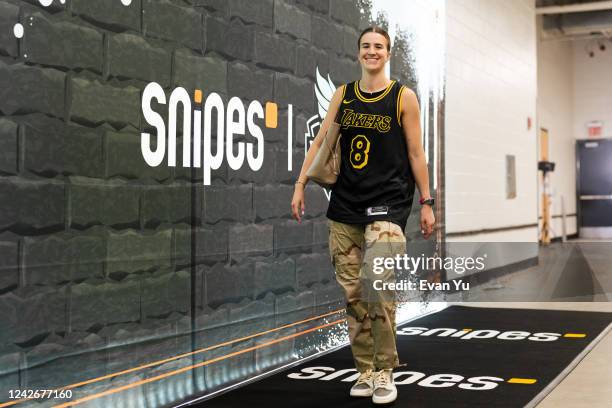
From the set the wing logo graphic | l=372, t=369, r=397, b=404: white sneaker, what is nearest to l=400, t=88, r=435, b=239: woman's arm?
l=372, t=369, r=397, b=404: white sneaker

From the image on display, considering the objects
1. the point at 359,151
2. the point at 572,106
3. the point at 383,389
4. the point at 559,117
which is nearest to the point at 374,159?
the point at 359,151

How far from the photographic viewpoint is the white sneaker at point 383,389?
2.86 meters

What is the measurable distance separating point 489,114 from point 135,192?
5.63 meters

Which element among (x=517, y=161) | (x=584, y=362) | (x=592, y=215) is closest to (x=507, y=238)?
(x=517, y=161)

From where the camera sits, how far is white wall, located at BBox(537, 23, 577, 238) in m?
13.6

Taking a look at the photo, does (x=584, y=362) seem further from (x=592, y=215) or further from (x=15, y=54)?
(x=592, y=215)

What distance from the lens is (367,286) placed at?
286cm

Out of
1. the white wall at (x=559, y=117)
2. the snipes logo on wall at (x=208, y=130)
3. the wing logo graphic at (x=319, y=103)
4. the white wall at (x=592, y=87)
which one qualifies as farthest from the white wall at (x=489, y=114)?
the white wall at (x=592, y=87)

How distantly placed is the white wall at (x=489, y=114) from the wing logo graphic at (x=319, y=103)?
7.39 ft

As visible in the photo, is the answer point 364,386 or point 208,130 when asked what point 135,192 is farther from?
point 364,386

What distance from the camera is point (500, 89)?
28.2 feet

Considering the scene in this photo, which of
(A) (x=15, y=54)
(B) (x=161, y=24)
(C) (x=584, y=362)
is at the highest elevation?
(B) (x=161, y=24)

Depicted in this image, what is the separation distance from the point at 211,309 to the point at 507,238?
5.54 m

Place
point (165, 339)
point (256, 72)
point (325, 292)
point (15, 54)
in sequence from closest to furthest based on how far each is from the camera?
point (15, 54)
point (165, 339)
point (256, 72)
point (325, 292)
